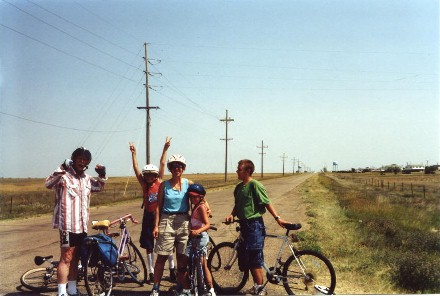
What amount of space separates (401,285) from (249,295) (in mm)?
2621

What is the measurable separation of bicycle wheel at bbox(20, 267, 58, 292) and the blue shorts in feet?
9.51

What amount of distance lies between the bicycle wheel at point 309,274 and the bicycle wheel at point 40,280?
3.45 m

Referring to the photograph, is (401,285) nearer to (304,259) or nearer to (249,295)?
(304,259)

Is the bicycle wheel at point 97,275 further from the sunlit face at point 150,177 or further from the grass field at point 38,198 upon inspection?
the grass field at point 38,198

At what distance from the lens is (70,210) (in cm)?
521

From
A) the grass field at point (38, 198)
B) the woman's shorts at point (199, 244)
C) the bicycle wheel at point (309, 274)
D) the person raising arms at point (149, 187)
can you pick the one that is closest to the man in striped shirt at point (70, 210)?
the person raising arms at point (149, 187)

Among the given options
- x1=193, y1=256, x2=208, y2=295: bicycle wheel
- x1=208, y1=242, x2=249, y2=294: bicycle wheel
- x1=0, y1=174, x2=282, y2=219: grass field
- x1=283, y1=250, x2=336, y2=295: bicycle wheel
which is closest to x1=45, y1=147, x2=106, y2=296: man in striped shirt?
x1=193, y1=256, x2=208, y2=295: bicycle wheel

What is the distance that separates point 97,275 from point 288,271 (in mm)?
2604

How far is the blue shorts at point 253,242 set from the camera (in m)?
5.48

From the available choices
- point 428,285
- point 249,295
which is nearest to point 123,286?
point 249,295

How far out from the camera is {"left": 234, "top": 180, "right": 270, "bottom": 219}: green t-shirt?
18.2 feet

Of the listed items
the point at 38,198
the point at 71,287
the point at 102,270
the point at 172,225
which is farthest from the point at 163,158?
the point at 38,198

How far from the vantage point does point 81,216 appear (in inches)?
210

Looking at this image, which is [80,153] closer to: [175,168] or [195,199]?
[175,168]
